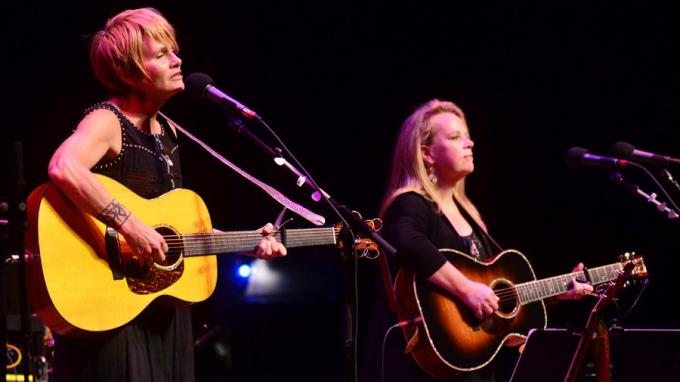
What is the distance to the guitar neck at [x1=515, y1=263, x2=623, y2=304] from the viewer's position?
4.32m

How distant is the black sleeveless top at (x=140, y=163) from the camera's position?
10.1ft

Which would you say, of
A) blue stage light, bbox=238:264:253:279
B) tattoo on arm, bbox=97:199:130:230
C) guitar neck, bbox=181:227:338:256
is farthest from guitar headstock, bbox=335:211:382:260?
blue stage light, bbox=238:264:253:279

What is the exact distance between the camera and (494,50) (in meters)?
7.04

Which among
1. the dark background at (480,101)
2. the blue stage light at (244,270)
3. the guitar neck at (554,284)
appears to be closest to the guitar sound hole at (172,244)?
the guitar neck at (554,284)

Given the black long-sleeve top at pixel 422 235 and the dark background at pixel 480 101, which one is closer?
the black long-sleeve top at pixel 422 235

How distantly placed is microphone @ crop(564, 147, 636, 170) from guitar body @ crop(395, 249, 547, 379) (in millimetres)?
745

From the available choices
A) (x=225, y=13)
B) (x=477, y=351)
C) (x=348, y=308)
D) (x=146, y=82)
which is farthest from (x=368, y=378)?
(x=225, y=13)

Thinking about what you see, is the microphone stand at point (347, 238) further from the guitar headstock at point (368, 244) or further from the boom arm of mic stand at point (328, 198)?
the guitar headstock at point (368, 244)

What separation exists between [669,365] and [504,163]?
3.82m

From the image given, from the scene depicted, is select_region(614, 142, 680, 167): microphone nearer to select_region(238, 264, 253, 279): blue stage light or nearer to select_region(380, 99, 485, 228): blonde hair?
select_region(380, 99, 485, 228): blonde hair

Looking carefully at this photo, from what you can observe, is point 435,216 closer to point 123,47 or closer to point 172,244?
point 172,244

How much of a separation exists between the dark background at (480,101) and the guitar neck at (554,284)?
2.10m

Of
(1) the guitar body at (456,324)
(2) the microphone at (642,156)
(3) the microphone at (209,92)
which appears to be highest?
(3) the microphone at (209,92)

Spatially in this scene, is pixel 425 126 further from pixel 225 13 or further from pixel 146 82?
pixel 225 13
